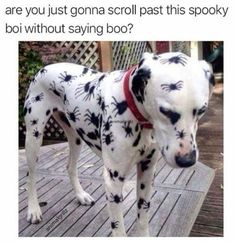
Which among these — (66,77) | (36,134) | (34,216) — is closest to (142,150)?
(66,77)

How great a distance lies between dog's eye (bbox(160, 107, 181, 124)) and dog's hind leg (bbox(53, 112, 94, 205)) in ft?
2.36

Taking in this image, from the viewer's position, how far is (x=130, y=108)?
105 cm

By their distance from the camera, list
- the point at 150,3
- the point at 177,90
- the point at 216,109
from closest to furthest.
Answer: the point at 177,90
the point at 150,3
the point at 216,109

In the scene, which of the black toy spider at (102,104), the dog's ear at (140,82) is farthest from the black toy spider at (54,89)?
the dog's ear at (140,82)

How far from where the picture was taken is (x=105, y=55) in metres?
2.80

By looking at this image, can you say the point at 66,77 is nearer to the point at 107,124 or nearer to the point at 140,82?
the point at 107,124

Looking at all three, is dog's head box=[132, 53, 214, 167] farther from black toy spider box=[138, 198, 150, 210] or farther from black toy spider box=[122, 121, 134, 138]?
black toy spider box=[138, 198, 150, 210]

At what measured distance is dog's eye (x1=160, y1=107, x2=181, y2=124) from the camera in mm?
882

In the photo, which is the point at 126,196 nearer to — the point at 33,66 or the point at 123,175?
the point at 123,175

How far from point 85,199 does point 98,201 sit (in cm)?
6

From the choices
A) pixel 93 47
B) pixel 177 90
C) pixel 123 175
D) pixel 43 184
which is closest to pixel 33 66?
pixel 93 47

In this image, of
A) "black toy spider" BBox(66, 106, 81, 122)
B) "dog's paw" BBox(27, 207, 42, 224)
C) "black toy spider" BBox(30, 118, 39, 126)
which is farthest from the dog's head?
"dog's paw" BBox(27, 207, 42, 224)

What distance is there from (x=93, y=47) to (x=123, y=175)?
1.79 metres
